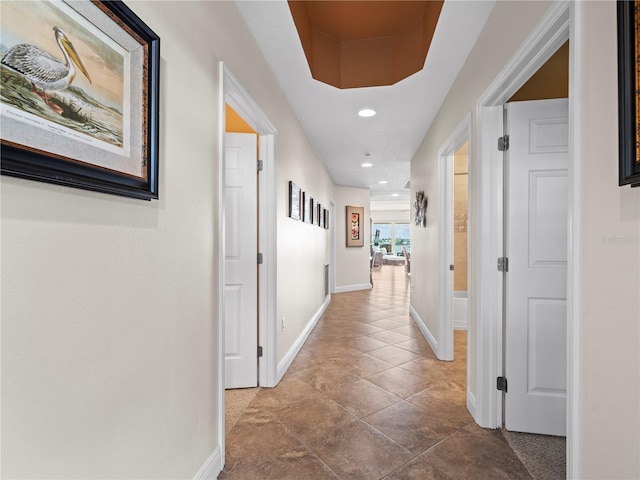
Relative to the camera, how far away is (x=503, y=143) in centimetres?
203

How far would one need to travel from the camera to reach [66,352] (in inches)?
32.5

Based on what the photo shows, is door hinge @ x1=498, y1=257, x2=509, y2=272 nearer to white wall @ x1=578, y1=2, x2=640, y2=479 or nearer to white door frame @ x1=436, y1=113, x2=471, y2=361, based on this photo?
white wall @ x1=578, y1=2, x2=640, y2=479

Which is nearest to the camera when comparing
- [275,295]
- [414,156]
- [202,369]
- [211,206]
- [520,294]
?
[202,369]

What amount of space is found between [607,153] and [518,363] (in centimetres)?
147

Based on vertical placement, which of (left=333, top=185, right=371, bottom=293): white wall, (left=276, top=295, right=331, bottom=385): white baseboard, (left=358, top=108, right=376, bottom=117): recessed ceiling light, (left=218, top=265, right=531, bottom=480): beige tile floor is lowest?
(left=218, top=265, right=531, bottom=480): beige tile floor

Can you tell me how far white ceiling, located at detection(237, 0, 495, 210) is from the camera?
1.91m

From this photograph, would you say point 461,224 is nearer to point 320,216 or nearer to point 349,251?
point 320,216

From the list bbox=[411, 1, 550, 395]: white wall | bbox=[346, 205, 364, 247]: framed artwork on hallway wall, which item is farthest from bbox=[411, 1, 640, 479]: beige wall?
bbox=[346, 205, 364, 247]: framed artwork on hallway wall

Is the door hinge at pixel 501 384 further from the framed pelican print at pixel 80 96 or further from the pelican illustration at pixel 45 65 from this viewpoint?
the pelican illustration at pixel 45 65

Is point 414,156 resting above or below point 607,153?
above

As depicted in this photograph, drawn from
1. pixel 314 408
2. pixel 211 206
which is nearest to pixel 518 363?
pixel 314 408

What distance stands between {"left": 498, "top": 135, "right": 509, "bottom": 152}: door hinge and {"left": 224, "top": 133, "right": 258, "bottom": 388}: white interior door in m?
1.73

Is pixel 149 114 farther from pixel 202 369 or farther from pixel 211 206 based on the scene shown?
pixel 202 369

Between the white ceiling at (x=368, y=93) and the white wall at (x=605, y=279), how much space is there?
1.05 metres
